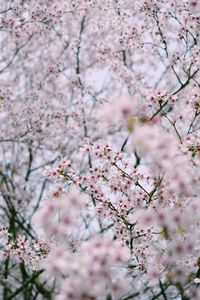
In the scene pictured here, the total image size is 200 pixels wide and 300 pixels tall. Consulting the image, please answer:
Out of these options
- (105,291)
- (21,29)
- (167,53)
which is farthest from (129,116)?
A: (21,29)

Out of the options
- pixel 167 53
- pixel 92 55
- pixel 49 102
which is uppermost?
pixel 92 55

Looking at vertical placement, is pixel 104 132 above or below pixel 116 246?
above

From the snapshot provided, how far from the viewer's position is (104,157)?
21.5 feet

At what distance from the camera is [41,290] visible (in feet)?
39.4

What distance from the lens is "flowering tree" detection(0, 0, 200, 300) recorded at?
3.88 m

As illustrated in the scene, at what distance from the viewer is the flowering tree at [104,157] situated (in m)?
3.88

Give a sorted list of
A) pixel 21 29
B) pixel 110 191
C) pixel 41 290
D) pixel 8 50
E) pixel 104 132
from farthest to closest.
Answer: pixel 8 50
pixel 104 132
pixel 41 290
pixel 21 29
pixel 110 191

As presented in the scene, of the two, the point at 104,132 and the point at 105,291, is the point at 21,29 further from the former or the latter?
the point at 105,291

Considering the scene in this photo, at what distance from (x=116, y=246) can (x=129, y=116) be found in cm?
102

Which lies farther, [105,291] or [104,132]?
[104,132]

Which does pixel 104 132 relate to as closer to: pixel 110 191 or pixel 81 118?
pixel 81 118

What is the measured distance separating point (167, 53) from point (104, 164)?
357 centimetres

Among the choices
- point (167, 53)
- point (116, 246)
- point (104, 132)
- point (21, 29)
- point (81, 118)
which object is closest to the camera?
point (116, 246)

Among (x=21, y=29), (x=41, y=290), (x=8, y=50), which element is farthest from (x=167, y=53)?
(x=8, y=50)
